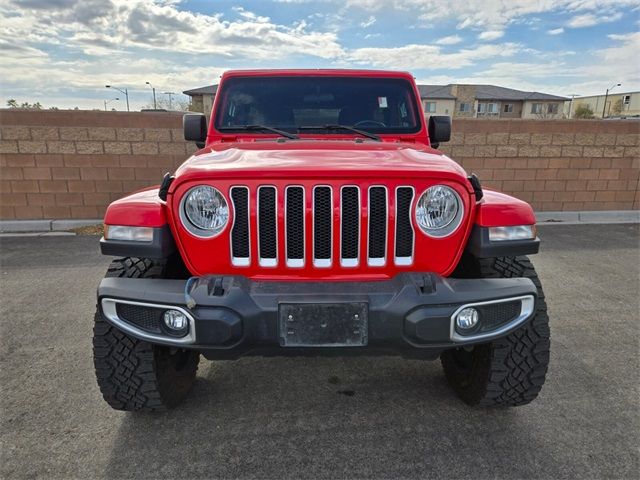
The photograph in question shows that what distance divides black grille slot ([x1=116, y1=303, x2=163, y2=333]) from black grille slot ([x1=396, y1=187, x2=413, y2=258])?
1105mm

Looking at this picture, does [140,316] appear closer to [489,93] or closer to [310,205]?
[310,205]

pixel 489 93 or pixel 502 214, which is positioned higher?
pixel 489 93

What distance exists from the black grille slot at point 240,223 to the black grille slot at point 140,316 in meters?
0.44

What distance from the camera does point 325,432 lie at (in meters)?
2.27

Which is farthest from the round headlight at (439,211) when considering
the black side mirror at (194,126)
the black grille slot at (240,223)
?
the black side mirror at (194,126)

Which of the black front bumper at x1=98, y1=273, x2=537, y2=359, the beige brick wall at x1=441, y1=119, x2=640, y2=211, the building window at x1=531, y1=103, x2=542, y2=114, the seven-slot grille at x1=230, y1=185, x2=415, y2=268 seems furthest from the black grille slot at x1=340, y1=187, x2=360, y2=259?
the building window at x1=531, y1=103, x2=542, y2=114

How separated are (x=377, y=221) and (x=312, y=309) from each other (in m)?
0.49

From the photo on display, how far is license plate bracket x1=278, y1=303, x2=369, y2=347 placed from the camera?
1.78 m

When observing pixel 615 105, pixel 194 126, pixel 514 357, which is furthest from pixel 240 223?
pixel 615 105

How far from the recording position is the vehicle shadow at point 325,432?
203 centimetres

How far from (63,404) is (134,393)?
604 millimetres

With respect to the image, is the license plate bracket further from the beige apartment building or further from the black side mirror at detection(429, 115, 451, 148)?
the beige apartment building

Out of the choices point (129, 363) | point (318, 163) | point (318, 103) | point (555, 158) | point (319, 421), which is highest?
point (318, 103)

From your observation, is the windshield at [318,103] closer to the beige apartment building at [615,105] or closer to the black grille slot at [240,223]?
the black grille slot at [240,223]
